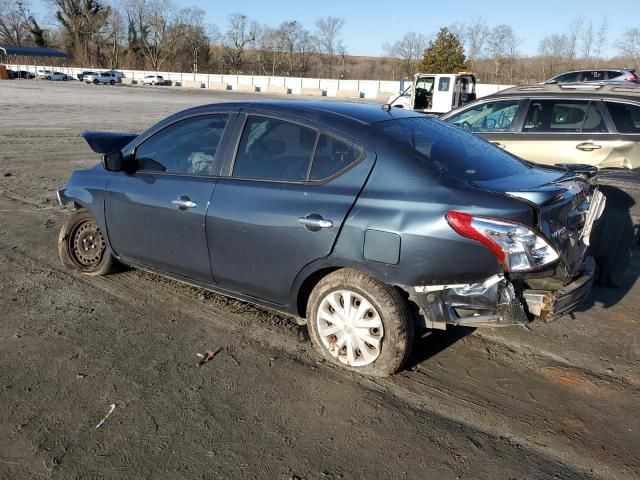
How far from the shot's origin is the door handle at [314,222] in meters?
3.25

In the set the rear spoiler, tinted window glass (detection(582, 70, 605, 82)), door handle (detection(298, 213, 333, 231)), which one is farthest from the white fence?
door handle (detection(298, 213, 333, 231))

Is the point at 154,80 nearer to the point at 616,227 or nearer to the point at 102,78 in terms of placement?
the point at 102,78

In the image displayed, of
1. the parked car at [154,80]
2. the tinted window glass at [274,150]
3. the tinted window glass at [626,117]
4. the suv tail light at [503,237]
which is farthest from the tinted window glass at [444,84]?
the parked car at [154,80]

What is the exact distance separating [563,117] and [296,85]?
2276 inches

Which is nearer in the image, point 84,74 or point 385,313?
point 385,313

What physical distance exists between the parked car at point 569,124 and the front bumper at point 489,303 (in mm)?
2607

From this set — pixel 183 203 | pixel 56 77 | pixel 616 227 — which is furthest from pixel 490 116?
pixel 56 77

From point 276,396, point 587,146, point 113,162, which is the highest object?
point 587,146

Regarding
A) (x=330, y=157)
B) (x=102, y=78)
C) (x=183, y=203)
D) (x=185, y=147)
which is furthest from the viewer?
(x=102, y=78)

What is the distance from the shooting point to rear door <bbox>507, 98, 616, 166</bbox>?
6.21 m

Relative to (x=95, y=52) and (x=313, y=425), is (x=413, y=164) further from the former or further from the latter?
(x=95, y=52)

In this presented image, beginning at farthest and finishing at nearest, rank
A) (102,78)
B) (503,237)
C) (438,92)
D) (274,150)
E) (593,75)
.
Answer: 1. (102,78)
2. (438,92)
3. (593,75)
4. (274,150)
5. (503,237)

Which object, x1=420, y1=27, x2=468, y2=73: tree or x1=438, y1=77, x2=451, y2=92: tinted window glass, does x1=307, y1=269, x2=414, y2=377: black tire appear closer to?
x1=438, y1=77, x2=451, y2=92: tinted window glass

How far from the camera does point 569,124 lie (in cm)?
650
